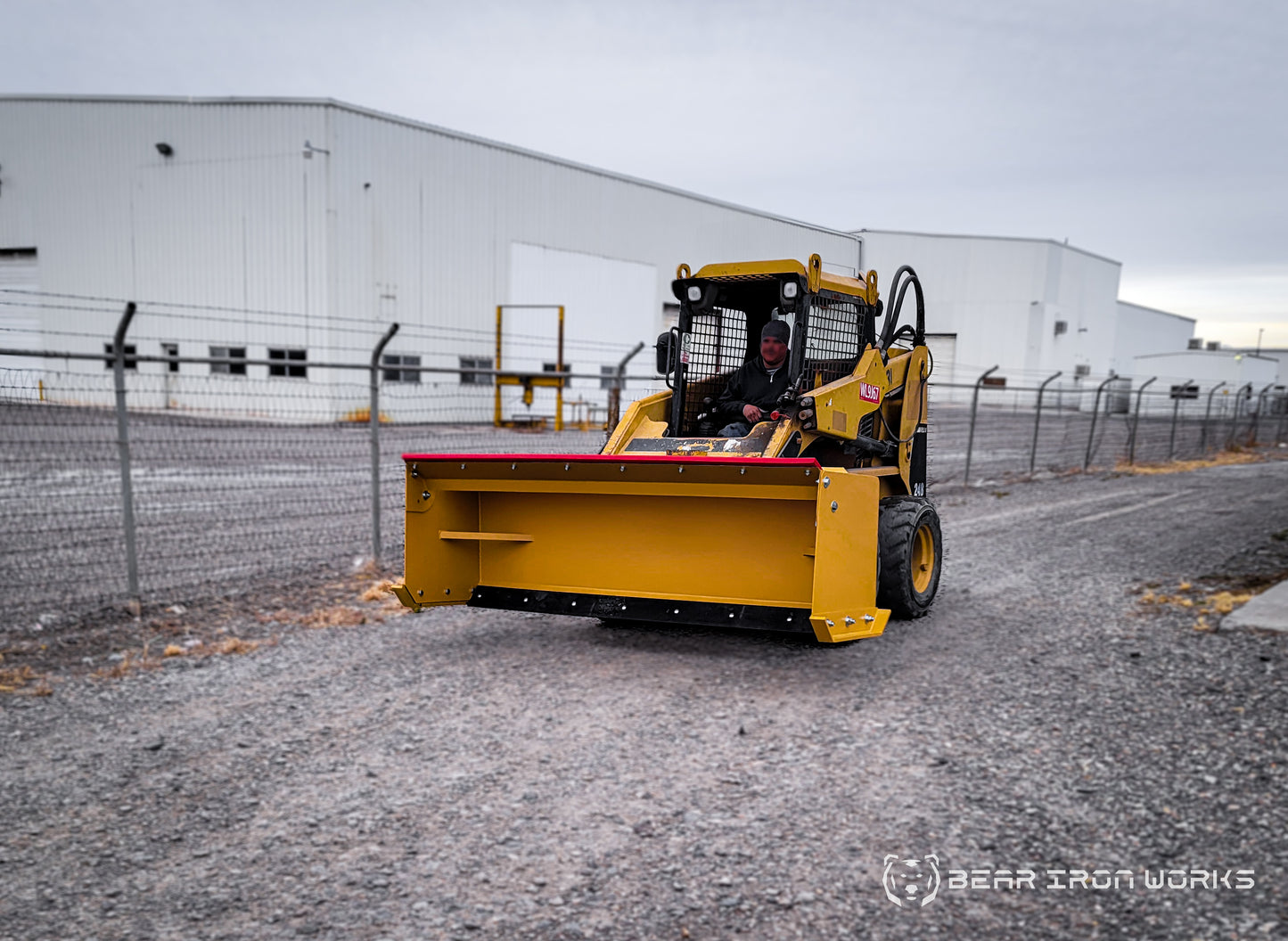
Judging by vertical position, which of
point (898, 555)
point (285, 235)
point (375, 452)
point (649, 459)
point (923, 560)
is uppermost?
point (285, 235)

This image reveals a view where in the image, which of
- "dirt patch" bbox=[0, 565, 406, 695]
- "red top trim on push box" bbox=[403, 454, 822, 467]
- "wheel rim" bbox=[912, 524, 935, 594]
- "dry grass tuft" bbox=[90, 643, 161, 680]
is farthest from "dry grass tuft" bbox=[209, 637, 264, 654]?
"wheel rim" bbox=[912, 524, 935, 594]

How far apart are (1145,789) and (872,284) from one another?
3.82 m

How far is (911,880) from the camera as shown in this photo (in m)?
3.04

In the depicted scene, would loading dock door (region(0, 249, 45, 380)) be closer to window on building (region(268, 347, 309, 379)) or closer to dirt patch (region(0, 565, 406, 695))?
window on building (region(268, 347, 309, 379))

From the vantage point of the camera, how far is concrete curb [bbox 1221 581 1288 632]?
5637 millimetres

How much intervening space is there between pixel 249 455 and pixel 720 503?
669 cm

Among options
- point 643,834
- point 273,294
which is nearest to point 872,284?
point 643,834

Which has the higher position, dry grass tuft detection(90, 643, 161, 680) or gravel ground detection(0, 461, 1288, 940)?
gravel ground detection(0, 461, 1288, 940)

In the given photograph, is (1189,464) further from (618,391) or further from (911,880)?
(911,880)

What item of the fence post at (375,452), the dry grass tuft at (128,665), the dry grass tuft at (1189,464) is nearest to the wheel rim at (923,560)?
the fence post at (375,452)

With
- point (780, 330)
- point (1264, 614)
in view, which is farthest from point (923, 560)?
point (1264, 614)

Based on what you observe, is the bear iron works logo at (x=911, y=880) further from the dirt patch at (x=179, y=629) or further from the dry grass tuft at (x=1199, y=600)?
the dirt patch at (x=179, y=629)

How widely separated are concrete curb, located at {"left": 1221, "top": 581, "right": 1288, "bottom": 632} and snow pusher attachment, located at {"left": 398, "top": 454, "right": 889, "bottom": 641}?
2568 mm

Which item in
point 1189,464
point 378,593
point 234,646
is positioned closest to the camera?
point 234,646
